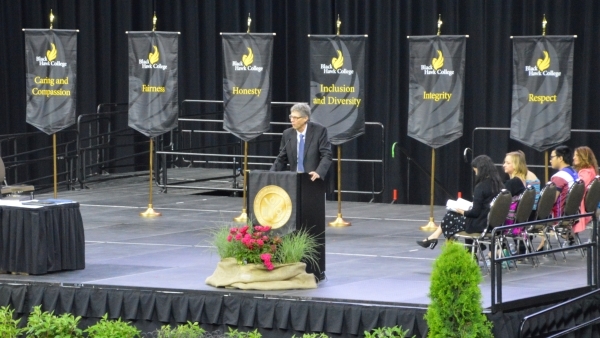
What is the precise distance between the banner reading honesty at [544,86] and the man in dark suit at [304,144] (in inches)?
124

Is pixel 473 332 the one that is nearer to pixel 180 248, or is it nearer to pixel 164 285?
pixel 164 285

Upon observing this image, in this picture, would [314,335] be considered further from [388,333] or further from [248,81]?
[248,81]

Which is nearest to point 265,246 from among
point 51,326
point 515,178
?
A: point 51,326

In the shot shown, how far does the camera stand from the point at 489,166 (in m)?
9.88

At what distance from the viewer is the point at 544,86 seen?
11.9 meters

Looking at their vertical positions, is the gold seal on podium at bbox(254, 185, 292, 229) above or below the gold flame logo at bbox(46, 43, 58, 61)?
below

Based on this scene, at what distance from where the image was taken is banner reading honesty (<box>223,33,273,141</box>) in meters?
12.7

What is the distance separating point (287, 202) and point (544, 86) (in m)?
4.16

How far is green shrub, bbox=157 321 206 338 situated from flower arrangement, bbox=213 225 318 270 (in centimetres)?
62

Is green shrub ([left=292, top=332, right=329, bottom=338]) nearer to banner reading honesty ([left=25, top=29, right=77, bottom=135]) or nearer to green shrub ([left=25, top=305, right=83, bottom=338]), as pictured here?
green shrub ([left=25, top=305, right=83, bottom=338])

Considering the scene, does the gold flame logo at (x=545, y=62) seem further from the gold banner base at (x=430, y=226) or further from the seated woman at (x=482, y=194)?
the seated woman at (x=482, y=194)

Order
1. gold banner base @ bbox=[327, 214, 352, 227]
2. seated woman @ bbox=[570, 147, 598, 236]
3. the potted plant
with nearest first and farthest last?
1. the potted plant
2. seated woman @ bbox=[570, 147, 598, 236]
3. gold banner base @ bbox=[327, 214, 352, 227]

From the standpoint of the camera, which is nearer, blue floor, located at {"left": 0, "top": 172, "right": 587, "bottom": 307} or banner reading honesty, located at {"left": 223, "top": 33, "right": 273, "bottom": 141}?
blue floor, located at {"left": 0, "top": 172, "right": 587, "bottom": 307}

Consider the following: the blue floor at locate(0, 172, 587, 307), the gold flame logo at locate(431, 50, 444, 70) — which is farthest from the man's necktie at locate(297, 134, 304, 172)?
the gold flame logo at locate(431, 50, 444, 70)
